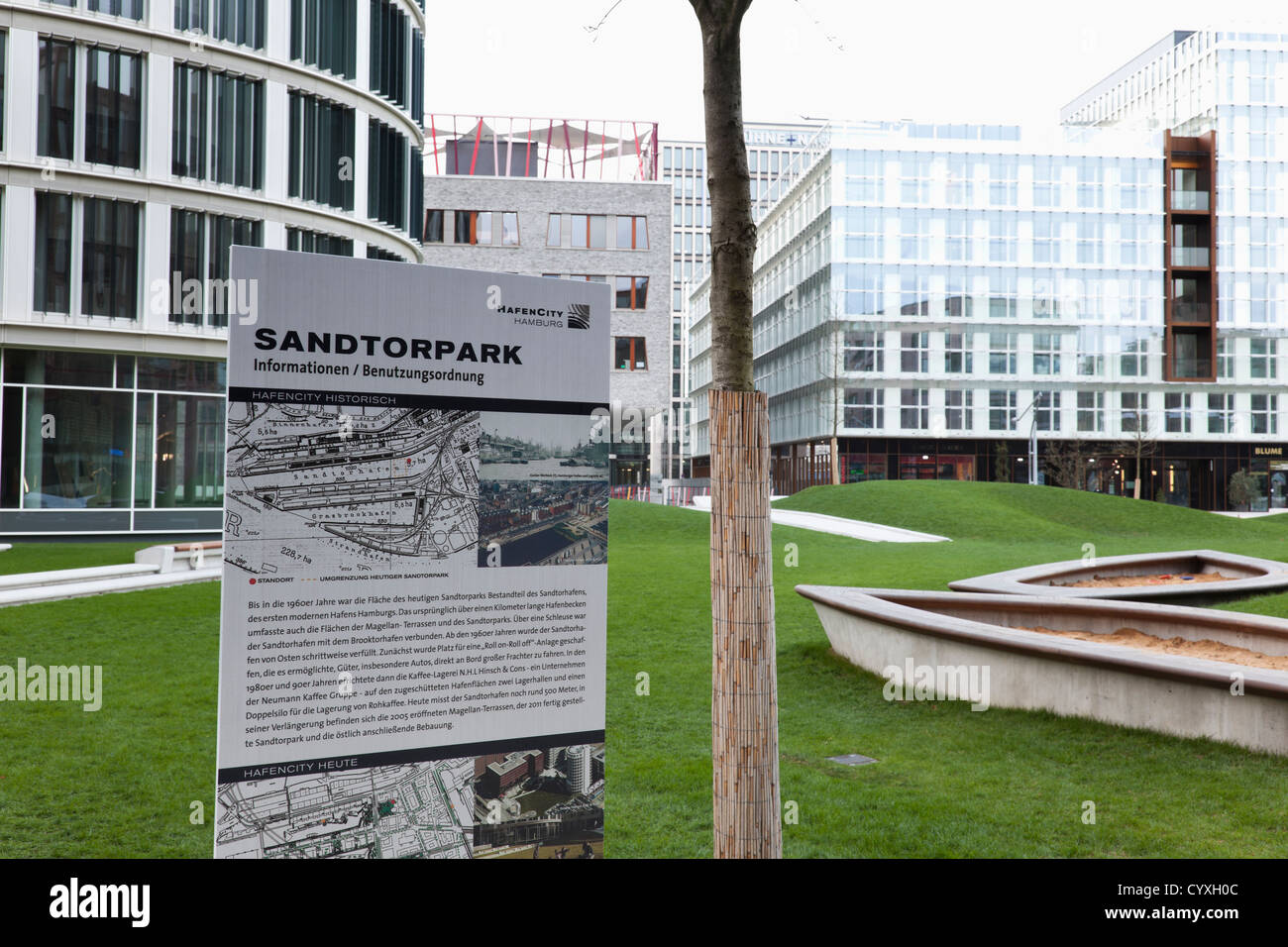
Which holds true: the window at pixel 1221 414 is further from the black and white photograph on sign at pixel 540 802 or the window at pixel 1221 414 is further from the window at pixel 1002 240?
the black and white photograph on sign at pixel 540 802

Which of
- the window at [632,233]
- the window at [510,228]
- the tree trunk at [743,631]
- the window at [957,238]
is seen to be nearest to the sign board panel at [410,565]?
the tree trunk at [743,631]

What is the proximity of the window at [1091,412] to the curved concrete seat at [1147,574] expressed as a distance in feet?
156

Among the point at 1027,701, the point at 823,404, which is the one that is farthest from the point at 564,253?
the point at 1027,701

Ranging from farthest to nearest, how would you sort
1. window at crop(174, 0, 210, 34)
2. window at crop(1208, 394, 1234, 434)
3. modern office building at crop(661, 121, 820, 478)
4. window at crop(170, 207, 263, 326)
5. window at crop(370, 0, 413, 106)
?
modern office building at crop(661, 121, 820, 478) → window at crop(1208, 394, 1234, 434) → window at crop(370, 0, 413, 106) → window at crop(170, 207, 263, 326) → window at crop(174, 0, 210, 34)

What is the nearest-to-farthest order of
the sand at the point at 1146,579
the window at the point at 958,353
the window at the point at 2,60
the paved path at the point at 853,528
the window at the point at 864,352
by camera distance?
the sand at the point at 1146,579
the window at the point at 2,60
the paved path at the point at 853,528
the window at the point at 958,353
the window at the point at 864,352

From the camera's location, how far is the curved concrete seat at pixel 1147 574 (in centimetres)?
1331

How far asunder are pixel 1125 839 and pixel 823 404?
200 feet

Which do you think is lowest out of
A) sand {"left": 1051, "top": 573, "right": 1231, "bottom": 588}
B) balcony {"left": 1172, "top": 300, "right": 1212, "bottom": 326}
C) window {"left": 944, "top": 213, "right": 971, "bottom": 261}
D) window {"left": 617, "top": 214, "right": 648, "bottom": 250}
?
sand {"left": 1051, "top": 573, "right": 1231, "bottom": 588}

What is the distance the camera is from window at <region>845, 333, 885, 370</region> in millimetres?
62969

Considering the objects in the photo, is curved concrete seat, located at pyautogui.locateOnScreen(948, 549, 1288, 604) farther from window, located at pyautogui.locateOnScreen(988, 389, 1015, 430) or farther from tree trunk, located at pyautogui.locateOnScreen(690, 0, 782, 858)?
window, located at pyautogui.locateOnScreen(988, 389, 1015, 430)

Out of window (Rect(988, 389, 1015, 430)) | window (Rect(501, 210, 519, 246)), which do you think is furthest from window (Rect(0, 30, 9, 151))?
window (Rect(988, 389, 1015, 430))

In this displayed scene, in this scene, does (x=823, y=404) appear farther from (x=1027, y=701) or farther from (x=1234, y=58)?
(x=1027, y=701)

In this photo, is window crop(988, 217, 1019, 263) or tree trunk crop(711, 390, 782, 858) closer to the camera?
tree trunk crop(711, 390, 782, 858)

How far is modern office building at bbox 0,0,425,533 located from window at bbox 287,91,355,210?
0.07m
